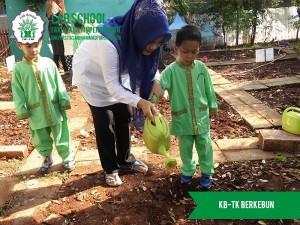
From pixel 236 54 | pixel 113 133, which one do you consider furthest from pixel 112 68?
pixel 236 54

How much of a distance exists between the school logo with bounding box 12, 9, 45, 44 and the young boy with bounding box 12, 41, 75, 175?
5cm

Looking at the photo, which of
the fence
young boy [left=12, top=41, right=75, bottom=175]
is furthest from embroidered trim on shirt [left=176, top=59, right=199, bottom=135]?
the fence

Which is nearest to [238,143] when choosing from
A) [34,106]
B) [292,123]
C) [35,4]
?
[292,123]

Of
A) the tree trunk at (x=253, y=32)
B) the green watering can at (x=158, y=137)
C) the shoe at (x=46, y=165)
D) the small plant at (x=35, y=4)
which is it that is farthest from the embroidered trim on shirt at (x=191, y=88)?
the tree trunk at (x=253, y=32)

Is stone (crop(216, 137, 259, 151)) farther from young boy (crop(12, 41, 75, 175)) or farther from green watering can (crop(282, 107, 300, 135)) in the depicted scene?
young boy (crop(12, 41, 75, 175))

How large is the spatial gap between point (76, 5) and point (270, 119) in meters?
7.66

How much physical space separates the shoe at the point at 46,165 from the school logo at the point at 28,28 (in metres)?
1.19

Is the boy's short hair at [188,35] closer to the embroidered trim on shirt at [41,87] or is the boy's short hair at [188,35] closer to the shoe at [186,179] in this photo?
the shoe at [186,179]

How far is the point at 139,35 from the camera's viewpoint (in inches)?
81.2

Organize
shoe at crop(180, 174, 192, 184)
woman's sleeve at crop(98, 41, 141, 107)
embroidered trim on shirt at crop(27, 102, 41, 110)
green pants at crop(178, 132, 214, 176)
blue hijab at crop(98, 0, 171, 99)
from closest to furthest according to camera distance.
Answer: blue hijab at crop(98, 0, 171, 99)
woman's sleeve at crop(98, 41, 141, 107)
green pants at crop(178, 132, 214, 176)
shoe at crop(180, 174, 192, 184)
embroidered trim on shirt at crop(27, 102, 41, 110)

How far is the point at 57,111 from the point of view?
3031mm

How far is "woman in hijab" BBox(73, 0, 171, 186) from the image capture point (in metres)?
2.03

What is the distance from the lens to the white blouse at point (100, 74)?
2168mm

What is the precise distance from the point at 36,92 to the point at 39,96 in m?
0.05
